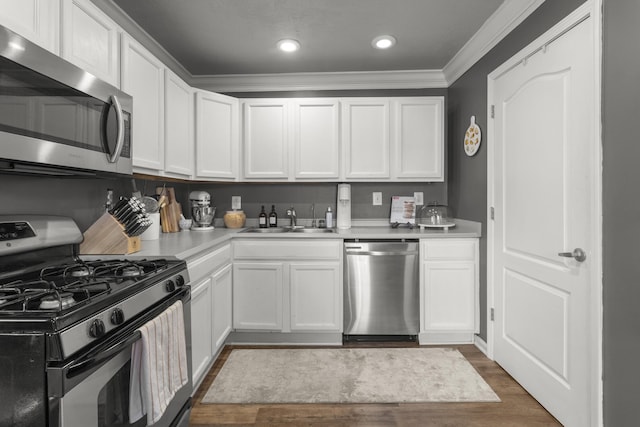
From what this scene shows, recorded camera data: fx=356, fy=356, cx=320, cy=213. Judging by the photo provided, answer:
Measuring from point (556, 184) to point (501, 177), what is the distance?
58cm

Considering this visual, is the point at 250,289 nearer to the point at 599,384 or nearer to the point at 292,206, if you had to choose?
the point at 292,206

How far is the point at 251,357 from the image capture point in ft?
8.90

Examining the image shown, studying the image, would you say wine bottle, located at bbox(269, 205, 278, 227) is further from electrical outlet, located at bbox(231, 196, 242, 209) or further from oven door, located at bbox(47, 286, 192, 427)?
oven door, located at bbox(47, 286, 192, 427)

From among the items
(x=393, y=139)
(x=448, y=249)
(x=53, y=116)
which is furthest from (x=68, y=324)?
(x=393, y=139)

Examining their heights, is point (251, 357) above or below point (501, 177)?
below

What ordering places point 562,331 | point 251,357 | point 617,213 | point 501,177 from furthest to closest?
point 251,357
point 501,177
point 562,331
point 617,213

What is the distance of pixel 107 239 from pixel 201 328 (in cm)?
75

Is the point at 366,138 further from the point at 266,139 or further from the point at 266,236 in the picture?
the point at 266,236

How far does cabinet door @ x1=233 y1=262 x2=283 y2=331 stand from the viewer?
116 inches

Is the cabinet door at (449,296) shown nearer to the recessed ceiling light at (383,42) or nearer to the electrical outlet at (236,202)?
the recessed ceiling light at (383,42)

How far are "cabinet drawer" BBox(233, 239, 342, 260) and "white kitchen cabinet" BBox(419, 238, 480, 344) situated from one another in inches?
29.1

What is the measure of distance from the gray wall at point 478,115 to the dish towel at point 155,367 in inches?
90.6

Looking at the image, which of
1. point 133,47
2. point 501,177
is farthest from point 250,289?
point 501,177

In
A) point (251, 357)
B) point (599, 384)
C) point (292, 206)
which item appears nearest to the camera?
point (599, 384)
